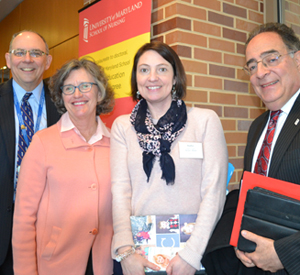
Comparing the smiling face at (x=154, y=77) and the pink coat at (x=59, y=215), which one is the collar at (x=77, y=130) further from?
the smiling face at (x=154, y=77)

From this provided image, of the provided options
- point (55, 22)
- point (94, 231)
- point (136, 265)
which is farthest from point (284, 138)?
point (55, 22)

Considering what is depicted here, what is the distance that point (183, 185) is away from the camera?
169 cm

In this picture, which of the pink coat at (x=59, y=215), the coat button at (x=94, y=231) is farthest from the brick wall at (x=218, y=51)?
the coat button at (x=94, y=231)

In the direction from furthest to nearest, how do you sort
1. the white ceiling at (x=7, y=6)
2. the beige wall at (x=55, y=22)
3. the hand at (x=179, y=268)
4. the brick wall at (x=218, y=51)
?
the white ceiling at (x=7, y=6)
the beige wall at (x=55, y=22)
the brick wall at (x=218, y=51)
the hand at (x=179, y=268)

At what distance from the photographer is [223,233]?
153 centimetres

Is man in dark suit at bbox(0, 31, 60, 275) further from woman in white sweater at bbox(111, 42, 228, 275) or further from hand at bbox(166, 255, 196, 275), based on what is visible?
hand at bbox(166, 255, 196, 275)

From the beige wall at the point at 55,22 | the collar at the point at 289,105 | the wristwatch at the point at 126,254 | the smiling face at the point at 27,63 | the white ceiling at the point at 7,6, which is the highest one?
the white ceiling at the point at 7,6

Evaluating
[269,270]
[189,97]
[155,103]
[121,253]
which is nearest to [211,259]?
[269,270]

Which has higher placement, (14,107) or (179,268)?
(14,107)

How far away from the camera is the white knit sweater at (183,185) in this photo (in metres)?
1.60

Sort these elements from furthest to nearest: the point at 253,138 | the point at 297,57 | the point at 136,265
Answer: the point at 253,138, the point at 297,57, the point at 136,265

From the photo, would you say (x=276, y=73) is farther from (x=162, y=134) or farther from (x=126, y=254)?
(x=126, y=254)

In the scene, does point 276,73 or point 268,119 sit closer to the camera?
point 276,73

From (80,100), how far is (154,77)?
584 millimetres
